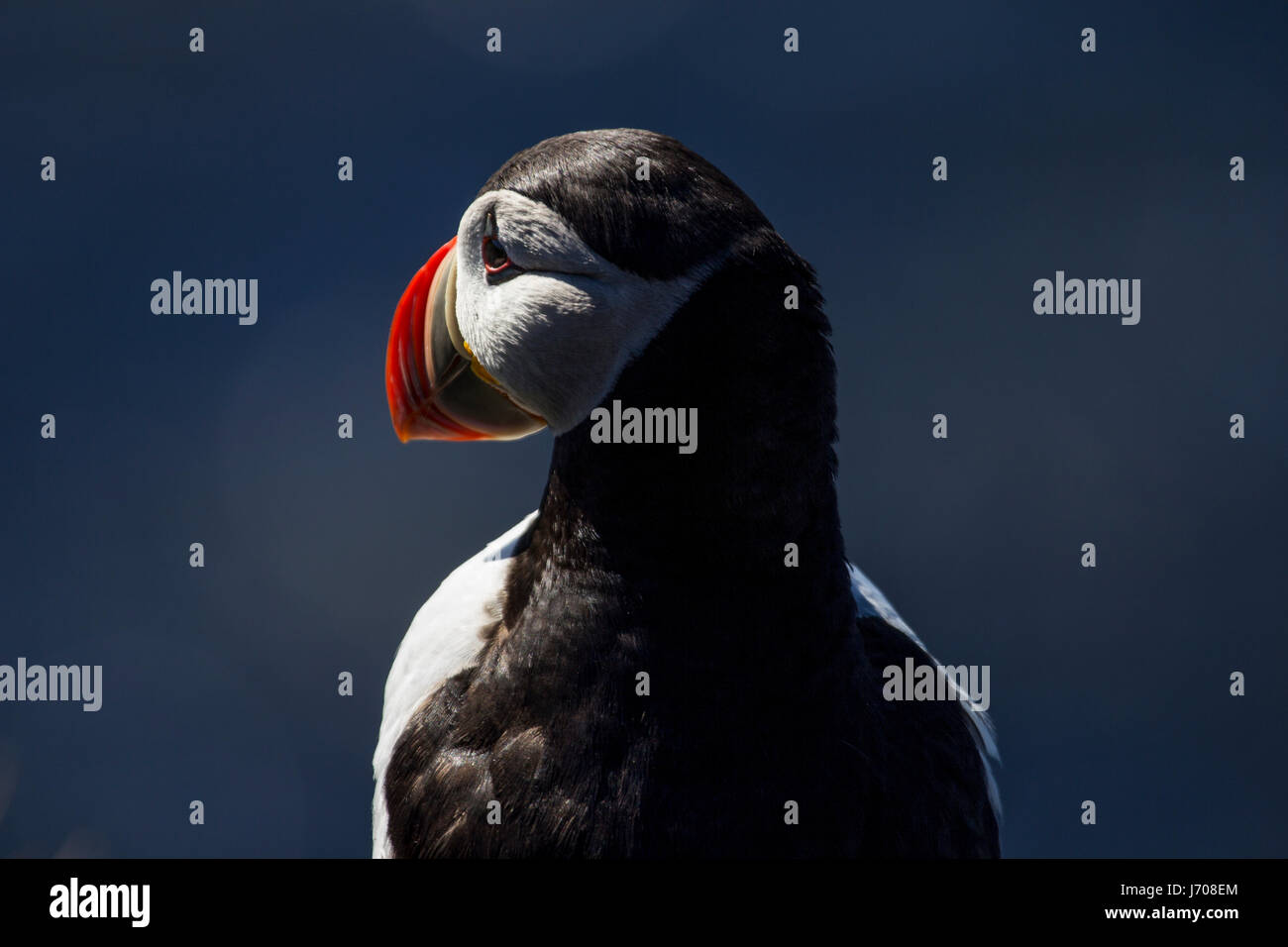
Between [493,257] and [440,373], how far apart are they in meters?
0.15

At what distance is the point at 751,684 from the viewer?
2.71ft

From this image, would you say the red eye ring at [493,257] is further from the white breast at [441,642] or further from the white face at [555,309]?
the white breast at [441,642]

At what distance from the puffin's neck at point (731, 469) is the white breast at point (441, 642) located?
22cm

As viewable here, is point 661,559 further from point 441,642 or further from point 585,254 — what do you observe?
point 441,642

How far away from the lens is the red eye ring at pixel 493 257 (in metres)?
0.84

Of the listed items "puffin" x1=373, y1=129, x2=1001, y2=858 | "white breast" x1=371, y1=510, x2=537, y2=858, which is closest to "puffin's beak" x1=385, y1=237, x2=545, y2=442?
"puffin" x1=373, y1=129, x2=1001, y2=858

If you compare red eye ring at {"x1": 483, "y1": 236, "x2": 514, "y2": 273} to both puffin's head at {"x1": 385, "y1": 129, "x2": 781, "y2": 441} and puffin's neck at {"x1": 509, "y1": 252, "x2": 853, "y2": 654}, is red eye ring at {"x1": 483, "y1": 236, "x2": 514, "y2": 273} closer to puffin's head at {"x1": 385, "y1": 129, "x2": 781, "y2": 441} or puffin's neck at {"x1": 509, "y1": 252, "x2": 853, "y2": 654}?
puffin's head at {"x1": 385, "y1": 129, "x2": 781, "y2": 441}

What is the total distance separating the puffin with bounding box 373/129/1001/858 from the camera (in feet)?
2.50

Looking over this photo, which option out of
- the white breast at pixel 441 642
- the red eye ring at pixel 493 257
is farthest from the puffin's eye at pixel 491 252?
the white breast at pixel 441 642

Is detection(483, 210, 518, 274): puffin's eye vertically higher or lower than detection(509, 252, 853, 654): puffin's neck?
higher
